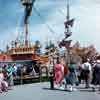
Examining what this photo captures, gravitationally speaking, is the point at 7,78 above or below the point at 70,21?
below

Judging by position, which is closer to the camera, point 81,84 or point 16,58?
point 81,84

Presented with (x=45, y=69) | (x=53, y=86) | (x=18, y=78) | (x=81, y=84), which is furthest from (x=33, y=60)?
(x=53, y=86)

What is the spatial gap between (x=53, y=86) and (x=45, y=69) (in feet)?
39.0

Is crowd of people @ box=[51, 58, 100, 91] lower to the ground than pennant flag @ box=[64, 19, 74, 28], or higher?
lower

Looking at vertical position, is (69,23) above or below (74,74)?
above

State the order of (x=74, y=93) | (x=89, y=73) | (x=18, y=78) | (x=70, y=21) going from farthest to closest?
(x=70, y=21), (x=18, y=78), (x=89, y=73), (x=74, y=93)

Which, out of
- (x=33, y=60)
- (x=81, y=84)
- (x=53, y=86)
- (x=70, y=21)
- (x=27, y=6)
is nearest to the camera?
(x=53, y=86)

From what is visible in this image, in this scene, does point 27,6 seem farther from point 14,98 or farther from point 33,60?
point 14,98

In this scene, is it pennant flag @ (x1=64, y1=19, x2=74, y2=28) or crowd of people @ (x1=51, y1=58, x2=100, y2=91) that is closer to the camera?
crowd of people @ (x1=51, y1=58, x2=100, y2=91)

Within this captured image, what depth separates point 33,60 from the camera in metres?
36.2

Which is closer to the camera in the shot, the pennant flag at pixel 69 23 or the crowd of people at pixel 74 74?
the crowd of people at pixel 74 74

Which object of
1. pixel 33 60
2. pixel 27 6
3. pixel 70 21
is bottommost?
pixel 33 60

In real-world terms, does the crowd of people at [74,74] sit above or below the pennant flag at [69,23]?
below

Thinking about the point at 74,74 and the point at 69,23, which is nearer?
the point at 74,74
